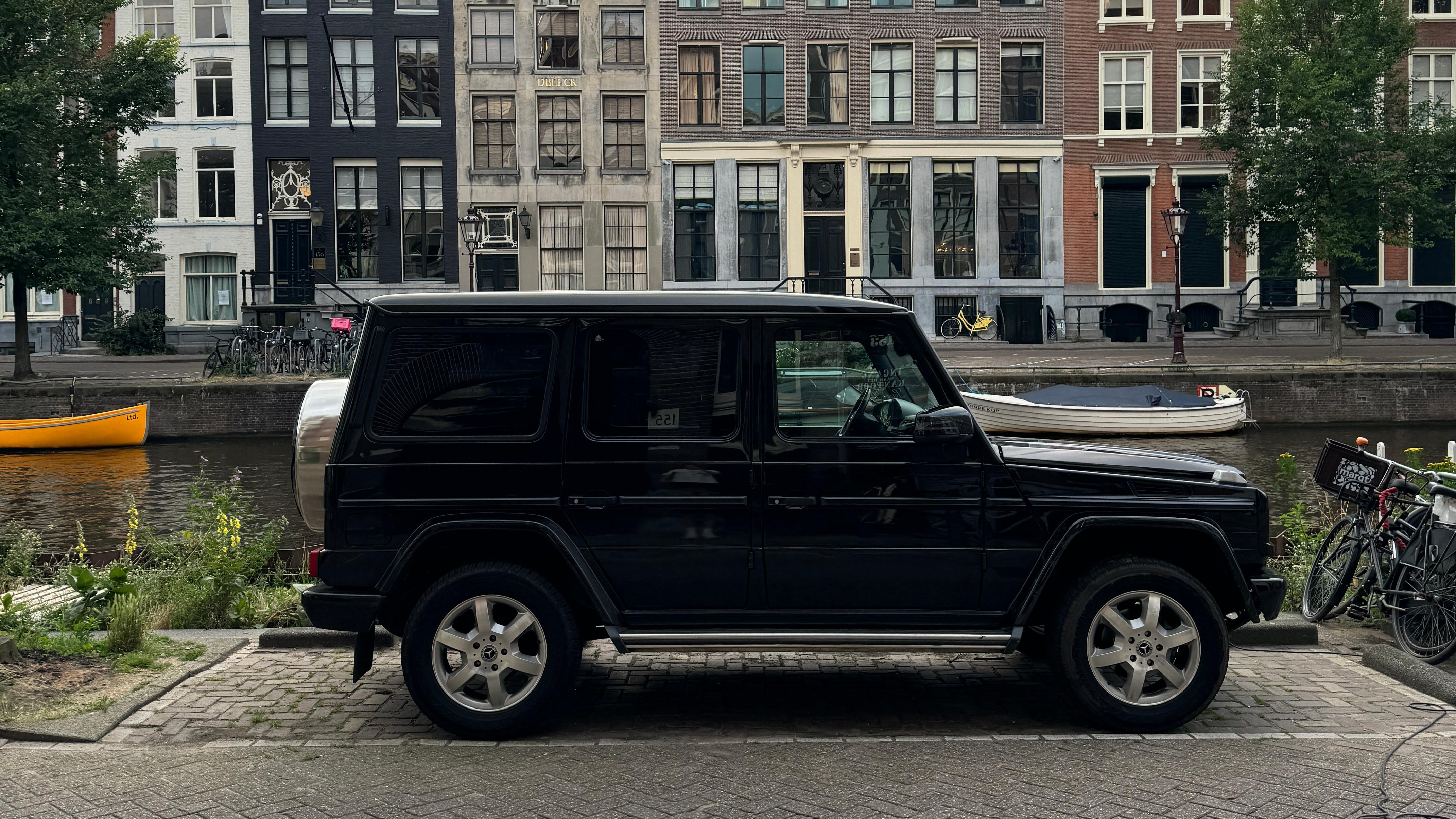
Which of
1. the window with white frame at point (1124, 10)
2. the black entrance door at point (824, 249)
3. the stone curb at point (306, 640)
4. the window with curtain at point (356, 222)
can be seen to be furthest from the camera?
the black entrance door at point (824, 249)

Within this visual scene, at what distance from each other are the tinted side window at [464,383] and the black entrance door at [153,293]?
43.0 meters

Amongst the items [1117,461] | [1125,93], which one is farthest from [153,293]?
[1117,461]

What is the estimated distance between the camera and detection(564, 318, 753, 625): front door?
595 cm

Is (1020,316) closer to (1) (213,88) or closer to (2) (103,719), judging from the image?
(1) (213,88)

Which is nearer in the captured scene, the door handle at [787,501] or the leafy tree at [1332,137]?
the door handle at [787,501]

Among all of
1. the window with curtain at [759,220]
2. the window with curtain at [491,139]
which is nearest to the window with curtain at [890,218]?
the window with curtain at [759,220]

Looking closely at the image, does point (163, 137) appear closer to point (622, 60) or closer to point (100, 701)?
point (622, 60)

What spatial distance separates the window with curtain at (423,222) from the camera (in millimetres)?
45406

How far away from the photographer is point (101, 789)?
522 centimetres

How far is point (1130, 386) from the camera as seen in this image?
29.1m

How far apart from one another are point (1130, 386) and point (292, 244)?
29.0 metres

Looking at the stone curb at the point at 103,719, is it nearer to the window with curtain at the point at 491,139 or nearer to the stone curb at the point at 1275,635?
the stone curb at the point at 1275,635

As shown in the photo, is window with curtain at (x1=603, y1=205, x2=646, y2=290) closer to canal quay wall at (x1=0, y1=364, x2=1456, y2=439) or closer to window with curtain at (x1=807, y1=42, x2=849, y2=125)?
window with curtain at (x1=807, y1=42, x2=849, y2=125)

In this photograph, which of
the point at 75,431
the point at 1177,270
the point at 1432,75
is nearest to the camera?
the point at 75,431
